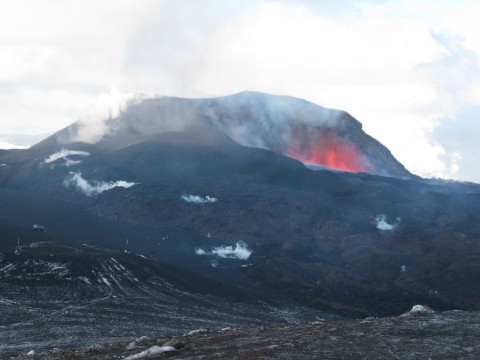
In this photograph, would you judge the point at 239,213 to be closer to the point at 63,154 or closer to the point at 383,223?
the point at 383,223

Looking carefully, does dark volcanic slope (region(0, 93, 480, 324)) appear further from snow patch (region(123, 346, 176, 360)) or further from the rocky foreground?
snow patch (region(123, 346, 176, 360))

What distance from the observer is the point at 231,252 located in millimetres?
109875

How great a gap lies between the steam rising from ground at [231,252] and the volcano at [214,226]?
39 centimetres

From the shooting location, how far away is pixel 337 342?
2498 centimetres

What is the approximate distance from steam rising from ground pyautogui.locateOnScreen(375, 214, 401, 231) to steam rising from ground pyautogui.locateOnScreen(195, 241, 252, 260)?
27.9m

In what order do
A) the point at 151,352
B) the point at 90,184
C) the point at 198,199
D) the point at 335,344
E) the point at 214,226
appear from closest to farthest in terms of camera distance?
1. the point at 151,352
2. the point at 335,344
3. the point at 214,226
4. the point at 198,199
5. the point at 90,184

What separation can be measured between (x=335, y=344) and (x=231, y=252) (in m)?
85.7

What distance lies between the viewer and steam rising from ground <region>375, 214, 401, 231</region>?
399ft

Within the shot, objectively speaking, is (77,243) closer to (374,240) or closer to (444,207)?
(374,240)

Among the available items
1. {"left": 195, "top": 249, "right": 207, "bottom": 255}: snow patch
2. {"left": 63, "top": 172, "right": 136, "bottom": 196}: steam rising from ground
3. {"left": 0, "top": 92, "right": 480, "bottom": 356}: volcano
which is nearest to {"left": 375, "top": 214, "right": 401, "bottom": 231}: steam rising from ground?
Answer: {"left": 0, "top": 92, "right": 480, "bottom": 356}: volcano

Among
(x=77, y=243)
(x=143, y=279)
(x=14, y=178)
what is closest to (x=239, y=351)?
(x=143, y=279)

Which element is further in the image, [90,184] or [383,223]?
[90,184]

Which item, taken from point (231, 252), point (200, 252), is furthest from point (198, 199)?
point (200, 252)

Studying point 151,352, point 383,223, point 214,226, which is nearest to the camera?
point 151,352
